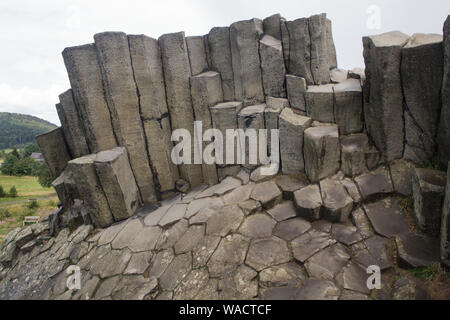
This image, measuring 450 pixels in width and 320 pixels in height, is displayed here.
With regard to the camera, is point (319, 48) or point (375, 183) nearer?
point (375, 183)

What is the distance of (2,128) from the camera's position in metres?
127

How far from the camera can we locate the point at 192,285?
3.90 m

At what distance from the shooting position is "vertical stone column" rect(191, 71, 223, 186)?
6.02 metres

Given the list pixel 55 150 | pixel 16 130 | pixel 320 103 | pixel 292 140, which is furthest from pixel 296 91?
pixel 16 130

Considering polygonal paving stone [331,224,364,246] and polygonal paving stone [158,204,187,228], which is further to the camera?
polygonal paving stone [158,204,187,228]

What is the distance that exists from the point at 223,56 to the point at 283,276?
5338mm

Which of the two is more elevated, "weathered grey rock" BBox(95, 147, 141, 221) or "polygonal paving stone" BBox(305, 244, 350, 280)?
"weathered grey rock" BBox(95, 147, 141, 221)

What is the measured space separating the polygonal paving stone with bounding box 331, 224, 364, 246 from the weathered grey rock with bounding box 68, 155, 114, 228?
529 centimetres

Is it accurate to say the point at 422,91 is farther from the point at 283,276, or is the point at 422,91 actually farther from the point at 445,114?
the point at 283,276

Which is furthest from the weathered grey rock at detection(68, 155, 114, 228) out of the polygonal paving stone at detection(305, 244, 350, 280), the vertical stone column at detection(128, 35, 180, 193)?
the polygonal paving stone at detection(305, 244, 350, 280)

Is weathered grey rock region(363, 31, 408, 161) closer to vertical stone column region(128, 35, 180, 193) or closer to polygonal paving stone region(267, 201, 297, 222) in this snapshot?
polygonal paving stone region(267, 201, 297, 222)

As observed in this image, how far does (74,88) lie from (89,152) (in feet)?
5.44

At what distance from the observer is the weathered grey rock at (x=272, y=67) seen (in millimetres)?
5633
